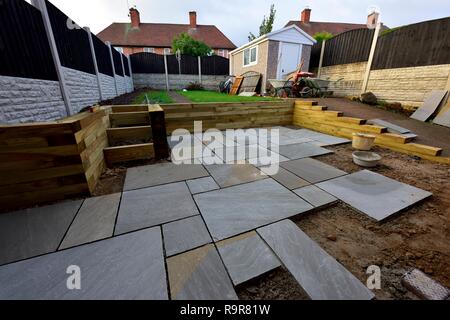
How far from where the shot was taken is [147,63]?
1321 centimetres

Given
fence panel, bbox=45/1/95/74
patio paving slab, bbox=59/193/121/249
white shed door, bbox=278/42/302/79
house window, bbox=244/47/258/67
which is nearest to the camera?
patio paving slab, bbox=59/193/121/249

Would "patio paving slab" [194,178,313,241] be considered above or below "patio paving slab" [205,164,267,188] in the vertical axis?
below

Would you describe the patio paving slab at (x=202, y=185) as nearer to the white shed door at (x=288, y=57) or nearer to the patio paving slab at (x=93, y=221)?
the patio paving slab at (x=93, y=221)

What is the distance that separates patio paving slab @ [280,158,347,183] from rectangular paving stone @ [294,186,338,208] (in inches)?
8.8

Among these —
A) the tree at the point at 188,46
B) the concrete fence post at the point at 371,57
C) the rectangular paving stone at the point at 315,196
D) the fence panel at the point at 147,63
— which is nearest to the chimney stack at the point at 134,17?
the tree at the point at 188,46

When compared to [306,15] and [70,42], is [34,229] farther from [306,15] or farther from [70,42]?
[306,15]

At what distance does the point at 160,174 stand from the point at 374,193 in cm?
243

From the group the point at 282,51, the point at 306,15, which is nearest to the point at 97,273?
the point at 282,51

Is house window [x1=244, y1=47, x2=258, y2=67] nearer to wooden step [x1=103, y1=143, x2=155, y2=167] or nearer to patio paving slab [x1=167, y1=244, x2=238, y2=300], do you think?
wooden step [x1=103, y1=143, x2=155, y2=167]

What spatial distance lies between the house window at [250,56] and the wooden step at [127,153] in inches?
368

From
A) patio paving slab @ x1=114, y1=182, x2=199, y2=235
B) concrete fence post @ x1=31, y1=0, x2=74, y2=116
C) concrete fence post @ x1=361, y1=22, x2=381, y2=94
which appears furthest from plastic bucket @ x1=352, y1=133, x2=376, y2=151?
concrete fence post @ x1=31, y1=0, x2=74, y2=116

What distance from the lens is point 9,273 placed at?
1136 millimetres

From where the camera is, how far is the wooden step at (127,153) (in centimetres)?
259

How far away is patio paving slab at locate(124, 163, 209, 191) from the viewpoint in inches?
86.7
